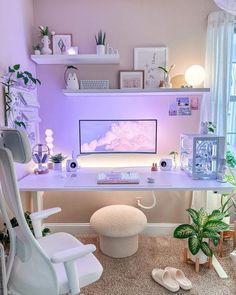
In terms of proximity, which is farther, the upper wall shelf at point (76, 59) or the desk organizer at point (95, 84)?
the desk organizer at point (95, 84)

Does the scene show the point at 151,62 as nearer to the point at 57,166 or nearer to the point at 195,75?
the point at 195,75

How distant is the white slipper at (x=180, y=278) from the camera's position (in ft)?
5.73

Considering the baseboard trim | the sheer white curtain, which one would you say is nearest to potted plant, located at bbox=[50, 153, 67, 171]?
the baseboard trim

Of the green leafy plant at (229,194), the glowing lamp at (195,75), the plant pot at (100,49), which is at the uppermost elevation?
the plant pot at (100,49)

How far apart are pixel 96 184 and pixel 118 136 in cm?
73

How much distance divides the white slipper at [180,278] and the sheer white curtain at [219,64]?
647mm

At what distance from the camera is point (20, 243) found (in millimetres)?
1114

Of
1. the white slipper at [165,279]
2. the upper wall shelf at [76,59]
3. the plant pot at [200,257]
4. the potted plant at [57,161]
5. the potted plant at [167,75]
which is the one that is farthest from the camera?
the potted plant at [57,161]

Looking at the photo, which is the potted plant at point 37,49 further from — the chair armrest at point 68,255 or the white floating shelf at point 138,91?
the chair armrest at point 68,255

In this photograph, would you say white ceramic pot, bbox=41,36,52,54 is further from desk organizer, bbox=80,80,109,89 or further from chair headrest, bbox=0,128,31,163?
chair headrest, bbox=0,128,31,163

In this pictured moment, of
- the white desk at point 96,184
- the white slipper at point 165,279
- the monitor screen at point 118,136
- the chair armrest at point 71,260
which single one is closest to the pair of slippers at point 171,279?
the white slipper at point 165,279

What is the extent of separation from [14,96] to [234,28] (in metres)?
2.13

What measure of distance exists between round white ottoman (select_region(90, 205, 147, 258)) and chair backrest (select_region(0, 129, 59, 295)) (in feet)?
3.09

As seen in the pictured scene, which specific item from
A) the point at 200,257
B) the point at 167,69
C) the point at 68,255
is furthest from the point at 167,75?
the point at 68,255
